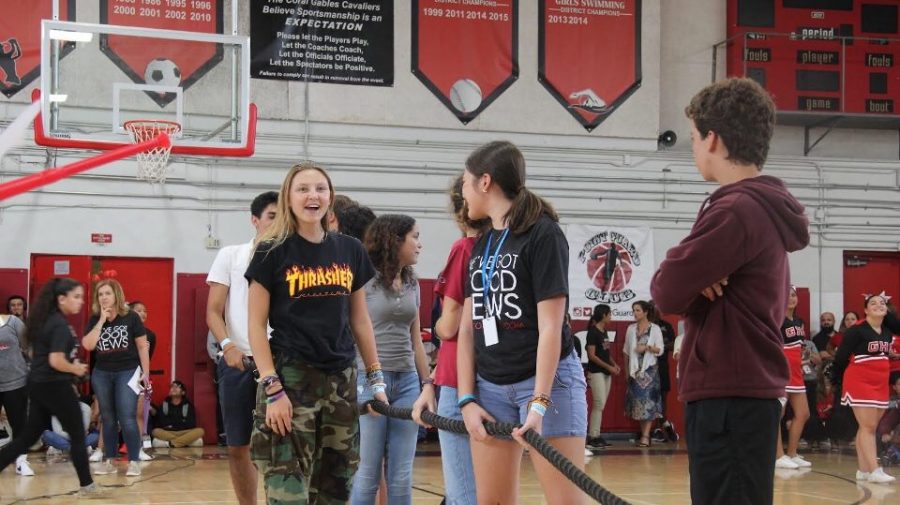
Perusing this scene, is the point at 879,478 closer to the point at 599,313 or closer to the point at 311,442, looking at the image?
the point at 599,313

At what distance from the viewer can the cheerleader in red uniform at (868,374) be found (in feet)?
33.1

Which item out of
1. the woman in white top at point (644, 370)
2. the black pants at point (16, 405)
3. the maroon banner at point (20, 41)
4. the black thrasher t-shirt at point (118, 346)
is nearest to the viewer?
the black pants at point (16, 405)

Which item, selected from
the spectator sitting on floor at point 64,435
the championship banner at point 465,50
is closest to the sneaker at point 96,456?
the spectator sitting on floor at point 64,435

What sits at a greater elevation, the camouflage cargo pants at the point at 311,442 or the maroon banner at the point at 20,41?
the maroon banner at the point at 20,41

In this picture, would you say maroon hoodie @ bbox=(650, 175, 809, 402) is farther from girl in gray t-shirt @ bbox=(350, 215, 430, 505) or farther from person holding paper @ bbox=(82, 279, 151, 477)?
person holding paper @ bbox=(82, 279, 151, 477)

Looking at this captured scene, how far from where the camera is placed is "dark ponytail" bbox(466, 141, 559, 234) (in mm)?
3930

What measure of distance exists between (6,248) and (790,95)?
11.4 metres

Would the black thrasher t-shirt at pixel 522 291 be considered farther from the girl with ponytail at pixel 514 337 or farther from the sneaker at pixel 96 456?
the sneaker at pixel 96 456

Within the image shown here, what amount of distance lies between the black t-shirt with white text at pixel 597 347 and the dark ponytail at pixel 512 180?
35.1 ft

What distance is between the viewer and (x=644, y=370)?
14.8 meters

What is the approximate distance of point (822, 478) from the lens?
10.9 metres

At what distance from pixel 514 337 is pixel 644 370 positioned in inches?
445

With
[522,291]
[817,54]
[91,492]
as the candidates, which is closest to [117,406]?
[91,492]

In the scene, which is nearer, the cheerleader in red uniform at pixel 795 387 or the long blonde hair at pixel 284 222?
the long blonde hair at pixel 284 222
